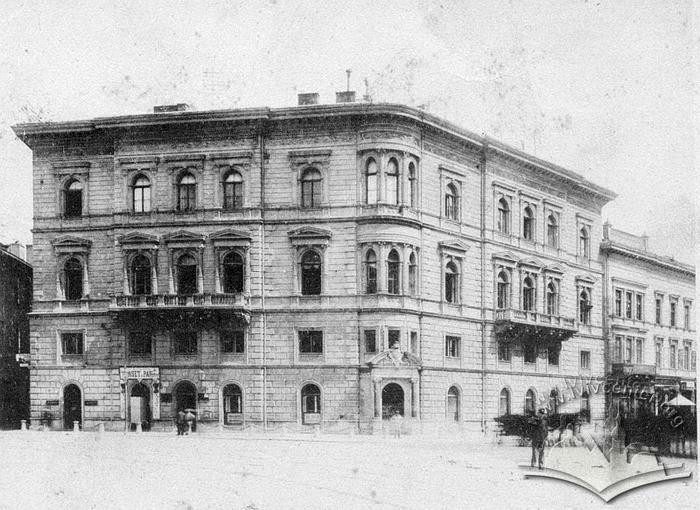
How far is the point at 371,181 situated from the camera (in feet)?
71.6

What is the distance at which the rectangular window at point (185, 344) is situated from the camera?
23438mm

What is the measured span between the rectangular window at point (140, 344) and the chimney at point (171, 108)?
5.64 metres

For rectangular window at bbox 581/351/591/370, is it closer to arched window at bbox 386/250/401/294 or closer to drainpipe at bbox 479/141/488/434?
drainpipe at bbox 479/141/488/434

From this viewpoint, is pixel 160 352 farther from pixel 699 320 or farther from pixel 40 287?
pixel 699 320

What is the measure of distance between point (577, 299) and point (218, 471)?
9.45 meters

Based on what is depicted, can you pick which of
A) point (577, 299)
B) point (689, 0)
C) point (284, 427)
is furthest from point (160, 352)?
point (689, 0)

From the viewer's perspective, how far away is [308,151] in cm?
2305

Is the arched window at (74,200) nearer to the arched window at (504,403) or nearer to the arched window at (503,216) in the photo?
the arched window at (503,216)

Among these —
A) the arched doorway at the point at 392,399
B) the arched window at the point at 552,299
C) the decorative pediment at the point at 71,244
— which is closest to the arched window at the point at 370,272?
the arched doorway at the point at 392,399

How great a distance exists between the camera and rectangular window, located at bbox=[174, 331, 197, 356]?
23.4 m

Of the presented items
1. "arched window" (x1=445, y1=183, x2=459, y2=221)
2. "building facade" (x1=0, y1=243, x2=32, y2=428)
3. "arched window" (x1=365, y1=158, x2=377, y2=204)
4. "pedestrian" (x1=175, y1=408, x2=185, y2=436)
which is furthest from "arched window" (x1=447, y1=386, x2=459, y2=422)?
"building facade" (x1=0, y1=243, x2=32, y2=428)

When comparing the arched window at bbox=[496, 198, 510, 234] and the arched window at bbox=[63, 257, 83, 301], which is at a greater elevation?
the arched window at bbox=[496, 198, 510, 234]

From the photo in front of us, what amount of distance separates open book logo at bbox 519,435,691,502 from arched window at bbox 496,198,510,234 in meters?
6.08

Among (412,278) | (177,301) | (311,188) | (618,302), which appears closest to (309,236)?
(311,188)
